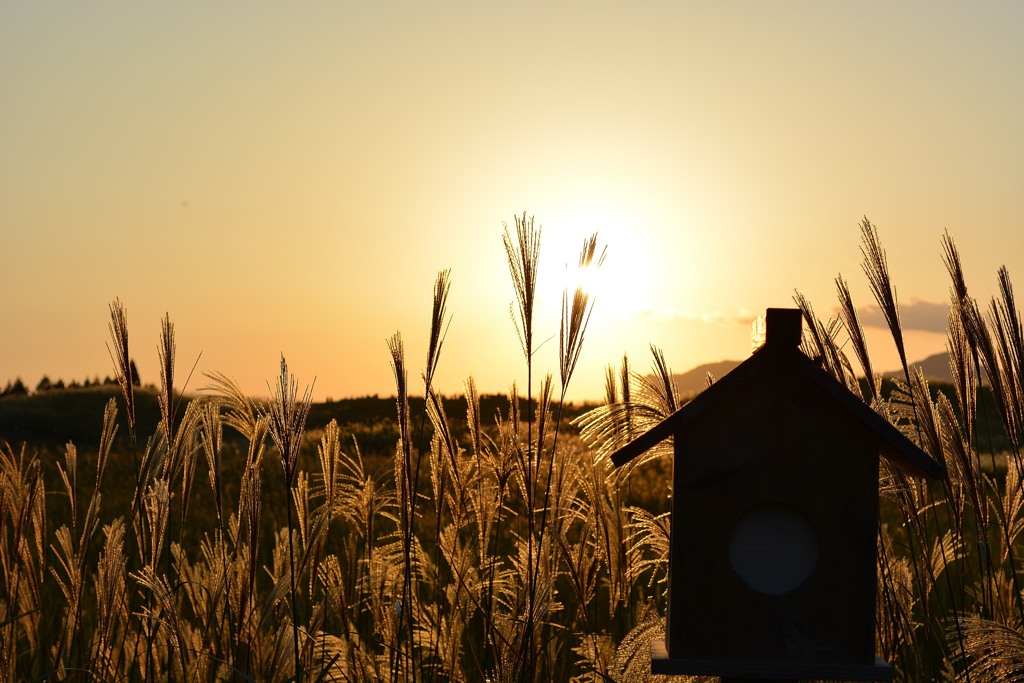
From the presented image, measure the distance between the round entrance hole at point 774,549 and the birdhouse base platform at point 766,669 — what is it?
7.3 inches

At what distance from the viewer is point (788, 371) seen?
8.41 ft

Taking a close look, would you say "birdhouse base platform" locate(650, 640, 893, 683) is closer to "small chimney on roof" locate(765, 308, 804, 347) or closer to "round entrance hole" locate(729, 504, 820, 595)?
"round entrance hole" locate(729, 504, 820, 595)

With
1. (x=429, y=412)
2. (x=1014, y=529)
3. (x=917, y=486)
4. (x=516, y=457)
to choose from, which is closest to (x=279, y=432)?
(x=429, y=412)

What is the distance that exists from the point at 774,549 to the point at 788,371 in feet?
1.50

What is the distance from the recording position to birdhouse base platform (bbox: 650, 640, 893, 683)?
2516 millimetres

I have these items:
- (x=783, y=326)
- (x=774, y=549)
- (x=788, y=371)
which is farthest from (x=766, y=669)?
(x=783, y=326)

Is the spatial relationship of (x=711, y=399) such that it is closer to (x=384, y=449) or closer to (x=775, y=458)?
(x=775, y=458)

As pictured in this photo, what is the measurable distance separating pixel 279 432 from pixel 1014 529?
9.41 ft

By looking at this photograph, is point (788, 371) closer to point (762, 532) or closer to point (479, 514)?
point (762, 532)

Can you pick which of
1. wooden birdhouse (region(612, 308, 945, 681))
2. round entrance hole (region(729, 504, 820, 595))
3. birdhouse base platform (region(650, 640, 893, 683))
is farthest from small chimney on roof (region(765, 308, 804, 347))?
birdhouse base platform (region(650, 640, 893, 683))

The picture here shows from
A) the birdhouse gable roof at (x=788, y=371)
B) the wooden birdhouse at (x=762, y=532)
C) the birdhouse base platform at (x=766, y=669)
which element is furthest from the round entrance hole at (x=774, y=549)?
the birdhouse gable roof at (x=788, y=371)

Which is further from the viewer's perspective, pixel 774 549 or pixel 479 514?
pixel 479 514

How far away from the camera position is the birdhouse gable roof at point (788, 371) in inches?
98.4

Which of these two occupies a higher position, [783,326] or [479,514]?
[783,326]
